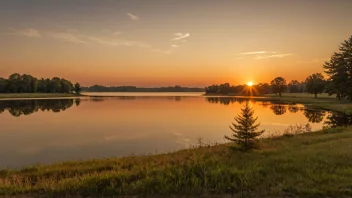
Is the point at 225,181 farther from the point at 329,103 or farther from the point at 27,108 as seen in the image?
the point at 329,103

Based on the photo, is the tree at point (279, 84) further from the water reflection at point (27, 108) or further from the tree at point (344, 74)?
the water reflection at point (27, 108)

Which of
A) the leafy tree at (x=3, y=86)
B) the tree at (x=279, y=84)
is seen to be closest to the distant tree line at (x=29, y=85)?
the leafy tree at (x=3, y=86)

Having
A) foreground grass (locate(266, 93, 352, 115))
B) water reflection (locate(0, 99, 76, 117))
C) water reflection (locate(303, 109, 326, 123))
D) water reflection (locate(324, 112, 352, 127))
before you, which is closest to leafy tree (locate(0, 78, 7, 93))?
water reflection (locate(0, 99, 76, 117))

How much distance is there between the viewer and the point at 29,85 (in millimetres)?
143625

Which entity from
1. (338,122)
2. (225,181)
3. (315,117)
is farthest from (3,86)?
(225,181)

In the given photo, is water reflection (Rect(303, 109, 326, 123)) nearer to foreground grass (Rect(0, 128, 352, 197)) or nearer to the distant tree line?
foreground grass (Rect(0, 128, 352, 197))

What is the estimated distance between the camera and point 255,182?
9.55 metres

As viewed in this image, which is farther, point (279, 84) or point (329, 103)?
point (279, 84)

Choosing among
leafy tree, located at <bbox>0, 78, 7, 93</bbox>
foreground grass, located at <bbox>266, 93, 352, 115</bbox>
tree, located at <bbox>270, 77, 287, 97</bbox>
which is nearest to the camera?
foreground grass, located at <bbox>266, 93, 352, 115</bbox>

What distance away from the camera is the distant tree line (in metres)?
136

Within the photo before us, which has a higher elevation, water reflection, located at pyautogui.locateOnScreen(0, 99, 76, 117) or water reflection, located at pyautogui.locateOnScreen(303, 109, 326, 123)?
water reflection, located at pyautogui.locateOnScreen(0, 99, 76, 117)

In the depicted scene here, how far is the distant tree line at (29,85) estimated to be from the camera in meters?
136

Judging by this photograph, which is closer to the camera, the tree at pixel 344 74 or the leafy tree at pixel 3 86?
the tree at pixel 344 74

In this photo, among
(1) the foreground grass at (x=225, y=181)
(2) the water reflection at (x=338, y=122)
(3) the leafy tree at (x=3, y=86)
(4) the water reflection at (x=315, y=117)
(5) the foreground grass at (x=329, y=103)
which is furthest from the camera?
(3) the leafy tree at (x=3, y=86)
